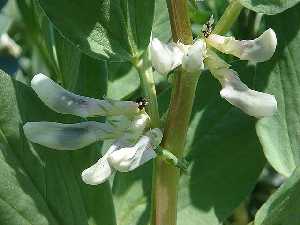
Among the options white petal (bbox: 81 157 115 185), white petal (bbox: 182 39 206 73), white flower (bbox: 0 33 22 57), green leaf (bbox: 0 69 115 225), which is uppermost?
white petal (bbox: 182 39 206 73)

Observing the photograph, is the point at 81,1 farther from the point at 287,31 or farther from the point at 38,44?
the point at 38,44

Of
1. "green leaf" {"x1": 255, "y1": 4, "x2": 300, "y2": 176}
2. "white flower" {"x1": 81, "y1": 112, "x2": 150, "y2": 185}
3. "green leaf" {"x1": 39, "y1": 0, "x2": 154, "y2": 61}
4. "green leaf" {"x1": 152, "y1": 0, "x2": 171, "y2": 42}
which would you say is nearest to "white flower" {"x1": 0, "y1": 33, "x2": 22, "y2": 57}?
"green leaf" {"x1": 152, "y1": 0, "x2": 171, "y2": 42}

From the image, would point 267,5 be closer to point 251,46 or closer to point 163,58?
point 251,46

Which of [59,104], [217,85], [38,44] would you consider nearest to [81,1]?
[59,104]

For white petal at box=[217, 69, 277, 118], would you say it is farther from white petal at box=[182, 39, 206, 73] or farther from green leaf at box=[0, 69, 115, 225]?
green leaf at box=[0, 69, 115, 225]

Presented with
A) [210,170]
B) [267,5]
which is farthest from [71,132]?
[210,170]
